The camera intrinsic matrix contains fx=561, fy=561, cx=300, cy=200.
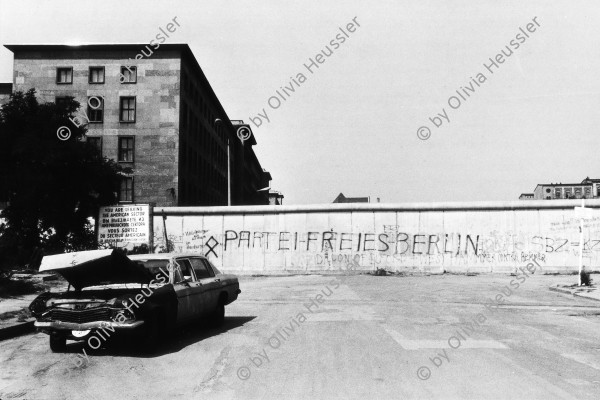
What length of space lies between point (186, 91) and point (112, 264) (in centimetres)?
4044

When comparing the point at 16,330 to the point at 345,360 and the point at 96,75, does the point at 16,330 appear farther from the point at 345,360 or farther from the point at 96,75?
the point at 96,75

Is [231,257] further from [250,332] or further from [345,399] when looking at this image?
[345,399]

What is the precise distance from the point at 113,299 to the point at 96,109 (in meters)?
40.3

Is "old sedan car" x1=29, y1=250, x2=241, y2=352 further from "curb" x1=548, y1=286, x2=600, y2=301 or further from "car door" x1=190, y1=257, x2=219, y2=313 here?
"curb" x1=548, y1=286, x2=600, y2=301

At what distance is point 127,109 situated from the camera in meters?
45.1

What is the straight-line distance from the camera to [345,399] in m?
5.68

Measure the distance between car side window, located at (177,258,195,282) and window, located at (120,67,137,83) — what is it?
3824 cm

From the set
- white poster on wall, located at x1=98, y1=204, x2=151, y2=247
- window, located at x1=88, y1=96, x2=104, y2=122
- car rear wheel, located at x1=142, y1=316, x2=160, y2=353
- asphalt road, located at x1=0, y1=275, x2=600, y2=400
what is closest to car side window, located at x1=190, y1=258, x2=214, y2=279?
asphalt road, located at x1=0, y1=275, x2=600, y2=400

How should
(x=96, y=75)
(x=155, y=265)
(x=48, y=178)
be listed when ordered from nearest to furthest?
(x=155, y=265) → (x=48, y=178) → (x=96, y=75)

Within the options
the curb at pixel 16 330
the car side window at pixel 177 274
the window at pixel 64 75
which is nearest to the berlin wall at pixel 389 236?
the curb at pixel 16 330

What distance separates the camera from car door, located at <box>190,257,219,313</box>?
1034 centimetres

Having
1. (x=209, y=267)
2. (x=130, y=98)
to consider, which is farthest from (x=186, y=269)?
(x=130, y=98)

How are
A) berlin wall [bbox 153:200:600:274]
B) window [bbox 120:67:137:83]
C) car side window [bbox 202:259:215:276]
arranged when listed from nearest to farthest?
car side window [bbox 202:259:215:276]
berlin wall [bbox 153:200:600:274]
window [bbox 120:67:137:83]

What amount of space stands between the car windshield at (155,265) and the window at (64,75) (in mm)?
40385
